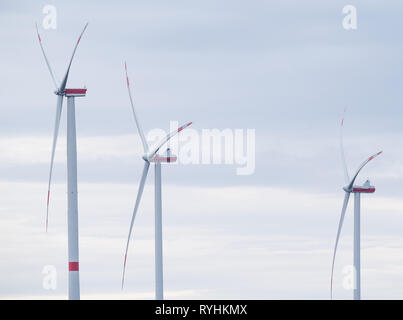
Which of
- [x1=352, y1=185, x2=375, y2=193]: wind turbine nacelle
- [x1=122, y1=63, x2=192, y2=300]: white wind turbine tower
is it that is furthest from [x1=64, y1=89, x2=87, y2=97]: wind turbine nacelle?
[x1=352, y1=185, x2=375, y2=193]: wind turbine nacelle

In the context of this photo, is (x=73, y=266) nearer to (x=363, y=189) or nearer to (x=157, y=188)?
(x=157, y=188)

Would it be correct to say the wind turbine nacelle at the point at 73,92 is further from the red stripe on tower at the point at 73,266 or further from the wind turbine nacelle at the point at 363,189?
the wind turbine nacelle at the point at 363,189

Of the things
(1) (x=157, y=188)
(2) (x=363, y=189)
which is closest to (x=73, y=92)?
(1) (x=157, y=188)

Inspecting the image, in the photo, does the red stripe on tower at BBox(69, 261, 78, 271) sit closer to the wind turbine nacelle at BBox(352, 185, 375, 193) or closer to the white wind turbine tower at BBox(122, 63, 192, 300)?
the white wind turbine tower at BBox(122, 63, 192, 300)

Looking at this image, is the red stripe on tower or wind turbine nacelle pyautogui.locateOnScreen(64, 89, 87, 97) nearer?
the red stripe on tower

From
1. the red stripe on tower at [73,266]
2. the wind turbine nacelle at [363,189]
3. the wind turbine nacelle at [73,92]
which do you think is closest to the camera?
the red stripe on tower at [73,266]

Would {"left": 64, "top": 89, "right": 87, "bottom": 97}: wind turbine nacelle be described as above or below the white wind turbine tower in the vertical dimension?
above

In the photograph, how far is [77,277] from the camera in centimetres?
9638

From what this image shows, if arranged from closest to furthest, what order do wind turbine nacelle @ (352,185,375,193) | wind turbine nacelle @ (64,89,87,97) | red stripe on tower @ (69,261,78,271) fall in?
1. red stripe on tower @ (69,261,78,271)
2. wind turbine nacelle @ (64,89,87,97)
3. wind turbine nacelle @ (352,185,375,193)

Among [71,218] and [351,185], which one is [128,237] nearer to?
[71,218]

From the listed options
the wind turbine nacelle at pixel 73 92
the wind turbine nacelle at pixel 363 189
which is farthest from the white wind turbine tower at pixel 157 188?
the wind turbine nacelle at pixel 363 189

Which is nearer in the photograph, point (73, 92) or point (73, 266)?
point (73, 266)

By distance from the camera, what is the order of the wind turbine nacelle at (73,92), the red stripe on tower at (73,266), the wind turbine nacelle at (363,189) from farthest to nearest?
the wind turbine nacelle at (363,189), the wind turbine nacelle at (73,92), the red stripe on tower at (73,266)
